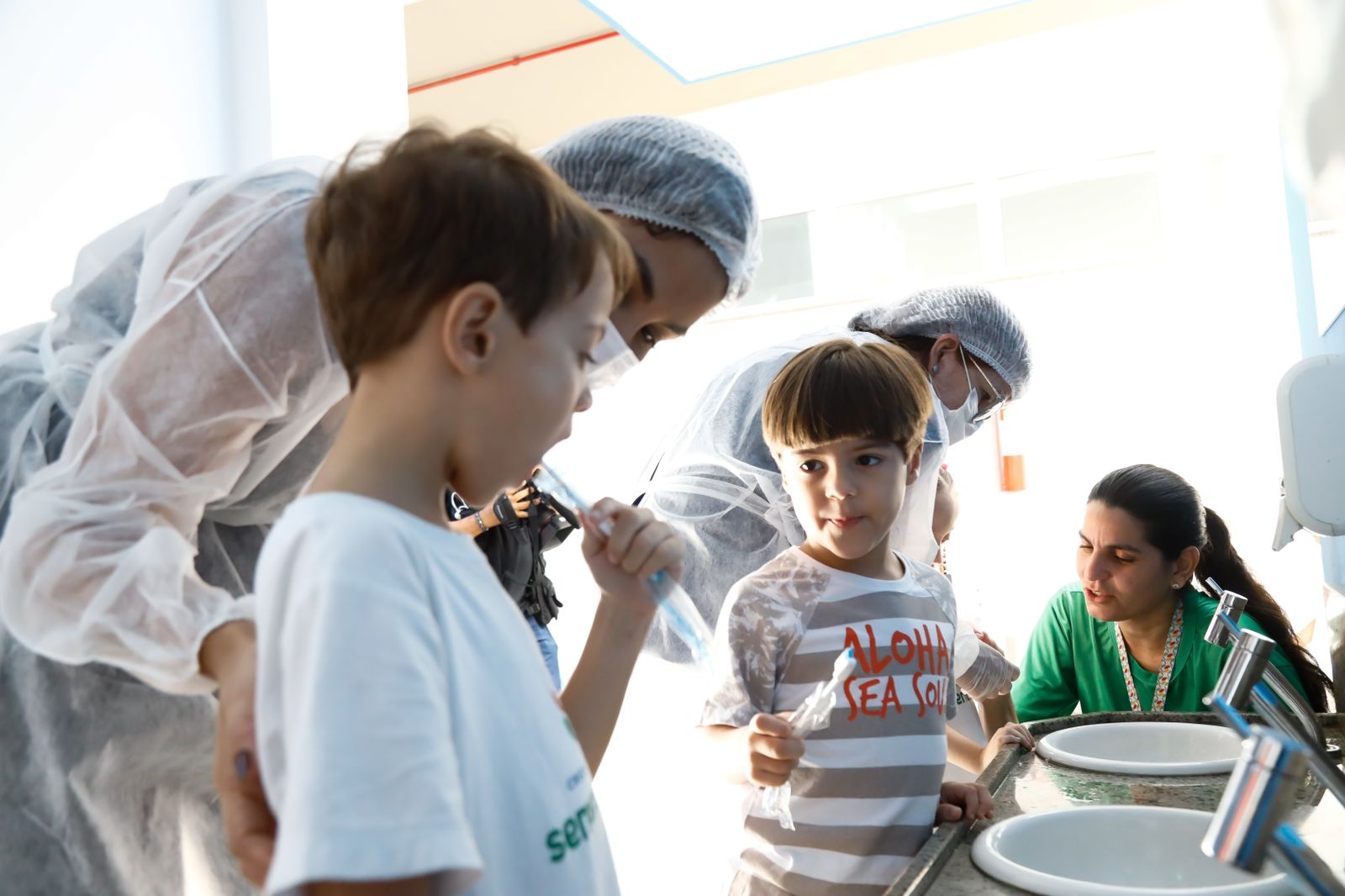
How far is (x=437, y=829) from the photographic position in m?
0.44

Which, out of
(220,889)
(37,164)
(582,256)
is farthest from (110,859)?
(37,164)

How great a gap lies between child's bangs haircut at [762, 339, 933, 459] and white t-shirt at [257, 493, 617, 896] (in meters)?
0.67

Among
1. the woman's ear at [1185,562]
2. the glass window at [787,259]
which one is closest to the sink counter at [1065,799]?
the woman's ear at [1185,562]

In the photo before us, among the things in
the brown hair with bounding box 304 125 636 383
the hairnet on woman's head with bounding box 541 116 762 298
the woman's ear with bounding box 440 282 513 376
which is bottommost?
the woman's ear with bounding box 440 282 513 376

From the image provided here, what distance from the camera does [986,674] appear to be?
1.45 metres

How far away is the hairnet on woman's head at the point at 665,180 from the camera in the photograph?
1055 mm

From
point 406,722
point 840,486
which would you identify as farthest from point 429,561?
point 840,486

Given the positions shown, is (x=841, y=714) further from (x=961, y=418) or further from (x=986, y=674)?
(x=961, y=418)

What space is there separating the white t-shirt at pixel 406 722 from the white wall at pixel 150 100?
4.08 ft

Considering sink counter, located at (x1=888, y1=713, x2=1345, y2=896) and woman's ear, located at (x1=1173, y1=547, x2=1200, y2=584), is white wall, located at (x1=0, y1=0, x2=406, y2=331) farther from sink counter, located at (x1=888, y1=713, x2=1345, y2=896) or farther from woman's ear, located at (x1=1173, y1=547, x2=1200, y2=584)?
woman's ear, located at (x1=1173, y1=547, x2=1200, y2=584)

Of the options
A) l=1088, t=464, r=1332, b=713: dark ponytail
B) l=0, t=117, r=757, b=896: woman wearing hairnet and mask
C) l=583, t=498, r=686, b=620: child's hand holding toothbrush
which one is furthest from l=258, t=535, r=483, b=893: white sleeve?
l=1088, t=464, r=1332, b=713: dark ponytail

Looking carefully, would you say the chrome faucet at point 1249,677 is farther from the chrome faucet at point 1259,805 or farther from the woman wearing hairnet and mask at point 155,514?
the woman wearing hairnet and mask at point 155,514

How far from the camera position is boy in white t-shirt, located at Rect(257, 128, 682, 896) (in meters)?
0.44

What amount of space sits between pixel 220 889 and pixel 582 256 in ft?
2.16
